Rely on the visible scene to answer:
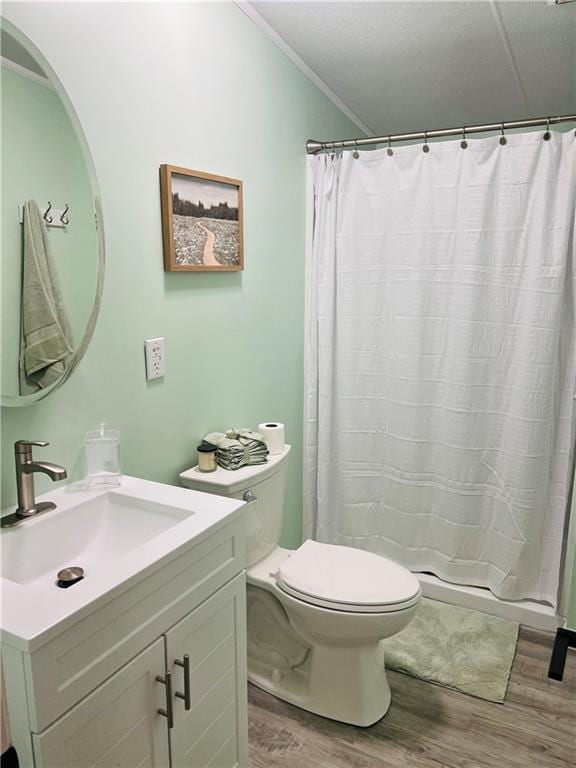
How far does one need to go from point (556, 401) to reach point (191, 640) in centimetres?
172

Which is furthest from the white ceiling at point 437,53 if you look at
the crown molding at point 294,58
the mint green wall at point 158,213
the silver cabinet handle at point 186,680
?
the silver cabinet handle at point 186,680

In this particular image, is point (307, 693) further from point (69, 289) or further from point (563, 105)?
point (563, 105)

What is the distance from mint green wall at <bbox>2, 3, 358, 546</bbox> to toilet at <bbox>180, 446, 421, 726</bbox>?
0.30 m

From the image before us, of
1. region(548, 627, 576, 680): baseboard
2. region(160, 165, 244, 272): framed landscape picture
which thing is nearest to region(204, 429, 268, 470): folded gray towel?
region(160, 165, 244, 272): framed landscape picture

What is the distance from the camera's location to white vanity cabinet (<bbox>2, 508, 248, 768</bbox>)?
0.91 m

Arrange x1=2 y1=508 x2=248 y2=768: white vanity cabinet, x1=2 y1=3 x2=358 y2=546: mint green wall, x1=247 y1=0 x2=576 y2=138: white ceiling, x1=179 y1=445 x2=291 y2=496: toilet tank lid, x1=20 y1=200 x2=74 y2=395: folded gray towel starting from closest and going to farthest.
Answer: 1. x1=2 y1=508 x2=248 y2=768: white vanity cabinet
2. x1=20 y1=200 x2=74 y2=395: folded gray towel
3. x1=2 y1=3 x2=358 y2=546: mint green wall
4. x1=179 y1=445 x2=291 y2=496: toilet tank lid
5. x1=247 y1=0 x2=576 y2=138: white ceiling

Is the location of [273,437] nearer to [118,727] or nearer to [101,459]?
[101,459]

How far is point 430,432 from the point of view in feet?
8.11

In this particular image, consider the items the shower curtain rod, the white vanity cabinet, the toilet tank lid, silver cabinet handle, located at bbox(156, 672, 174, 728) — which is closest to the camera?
the white vanity cabinet

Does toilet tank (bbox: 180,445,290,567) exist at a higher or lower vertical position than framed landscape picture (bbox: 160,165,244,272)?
lower

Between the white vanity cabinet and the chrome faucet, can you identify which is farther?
the chrome faucet

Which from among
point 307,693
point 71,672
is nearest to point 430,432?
point 307,693

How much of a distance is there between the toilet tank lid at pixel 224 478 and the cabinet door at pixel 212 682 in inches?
15.1

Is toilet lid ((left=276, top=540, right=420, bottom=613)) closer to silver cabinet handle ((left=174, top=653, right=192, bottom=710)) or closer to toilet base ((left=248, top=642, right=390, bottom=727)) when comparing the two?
toilet base ((left=248, top=642, right=390, bottom=727))
